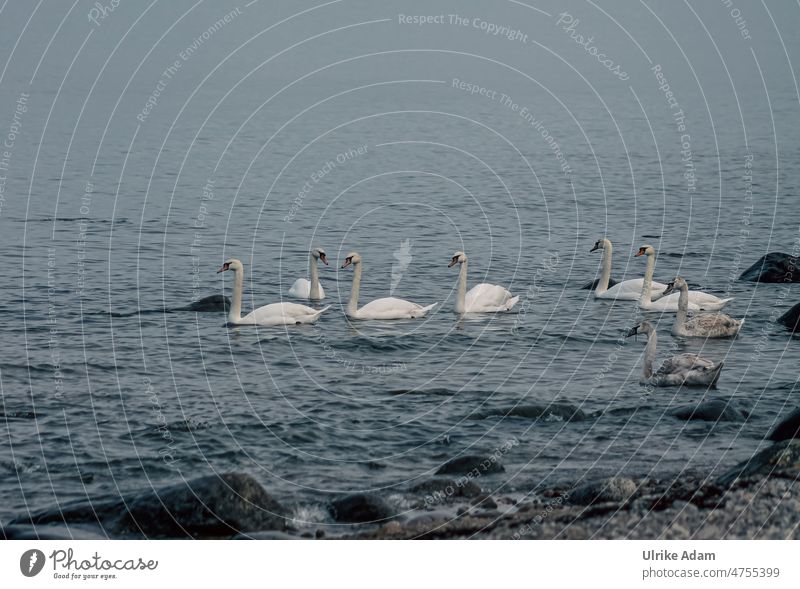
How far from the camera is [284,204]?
127ft

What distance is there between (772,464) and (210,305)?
547 inches

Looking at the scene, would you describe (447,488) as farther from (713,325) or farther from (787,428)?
(713,325)

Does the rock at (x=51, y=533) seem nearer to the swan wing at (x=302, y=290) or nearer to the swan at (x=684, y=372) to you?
the swan at (x=684, y=372)

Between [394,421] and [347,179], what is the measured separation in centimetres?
2568

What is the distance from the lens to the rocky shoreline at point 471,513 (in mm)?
14204

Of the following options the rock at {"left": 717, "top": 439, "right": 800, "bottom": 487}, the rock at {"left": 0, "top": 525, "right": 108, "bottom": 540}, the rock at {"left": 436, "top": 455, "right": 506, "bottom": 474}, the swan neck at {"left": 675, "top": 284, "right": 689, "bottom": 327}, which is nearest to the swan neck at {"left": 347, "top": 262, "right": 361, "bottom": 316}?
the swan neck at {"left": 675, "top": 284, "right": 689, "bottom": 327}

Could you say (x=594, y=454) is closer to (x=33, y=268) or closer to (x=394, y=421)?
(x=394, y=421)

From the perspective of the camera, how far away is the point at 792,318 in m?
24.7

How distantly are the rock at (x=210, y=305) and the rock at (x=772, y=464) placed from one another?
1312 cm

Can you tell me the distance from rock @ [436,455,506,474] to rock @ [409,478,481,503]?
431 millimetres

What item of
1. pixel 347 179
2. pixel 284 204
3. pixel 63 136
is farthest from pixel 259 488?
pixel 63 136

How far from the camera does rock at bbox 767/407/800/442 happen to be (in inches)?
669

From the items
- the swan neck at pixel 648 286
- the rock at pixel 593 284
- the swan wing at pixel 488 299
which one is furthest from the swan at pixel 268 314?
the swan neck at pixel 648 286

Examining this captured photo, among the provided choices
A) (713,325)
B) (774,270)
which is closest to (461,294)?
(713,325)
